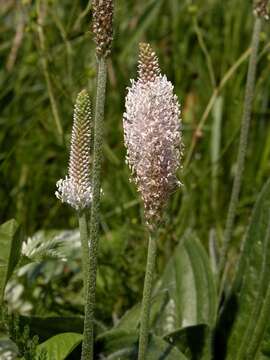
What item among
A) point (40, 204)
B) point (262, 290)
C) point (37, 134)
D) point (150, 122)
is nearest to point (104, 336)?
point (262, 290)

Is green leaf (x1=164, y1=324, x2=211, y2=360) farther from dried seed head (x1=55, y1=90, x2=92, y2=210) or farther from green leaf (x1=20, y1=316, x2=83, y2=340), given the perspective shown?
dried seed head (x1=55, y1=90, x2=92, y2=210)

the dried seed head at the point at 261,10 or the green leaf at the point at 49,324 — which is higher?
the dried seed head at the point at 261,10

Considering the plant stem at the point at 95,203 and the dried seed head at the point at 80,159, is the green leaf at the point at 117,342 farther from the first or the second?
the dried seed head at the point at 80,159

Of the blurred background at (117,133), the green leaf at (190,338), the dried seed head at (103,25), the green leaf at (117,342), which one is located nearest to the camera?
the dried seed head at (103,25)

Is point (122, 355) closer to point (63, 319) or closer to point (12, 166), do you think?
point (63, 319)

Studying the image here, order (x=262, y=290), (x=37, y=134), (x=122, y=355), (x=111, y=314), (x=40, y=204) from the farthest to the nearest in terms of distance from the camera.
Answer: (x=37, y=134), (x=40, y=204), (x=111, y=314), (x=262, y=290), (x=122, y=355)

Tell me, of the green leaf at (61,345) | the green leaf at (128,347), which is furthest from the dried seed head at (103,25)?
the green leaf at (128,347)

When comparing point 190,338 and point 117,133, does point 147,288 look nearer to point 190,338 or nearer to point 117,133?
point 190,338
